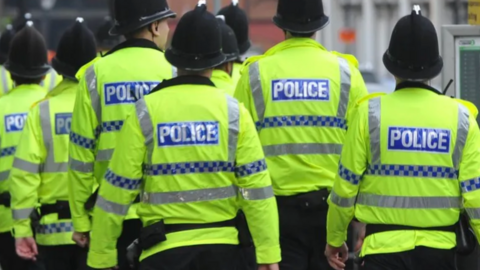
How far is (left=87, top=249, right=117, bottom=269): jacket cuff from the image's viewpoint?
621cm

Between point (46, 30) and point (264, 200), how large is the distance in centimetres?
1975

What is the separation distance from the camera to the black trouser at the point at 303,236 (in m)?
7.50

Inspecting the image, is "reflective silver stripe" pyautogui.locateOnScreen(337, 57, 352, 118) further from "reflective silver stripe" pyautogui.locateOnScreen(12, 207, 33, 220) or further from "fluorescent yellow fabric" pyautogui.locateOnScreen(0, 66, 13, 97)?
"fluorescent yellow fabric" pyautogui.locateOnScreen(0, 66, 13, 97)

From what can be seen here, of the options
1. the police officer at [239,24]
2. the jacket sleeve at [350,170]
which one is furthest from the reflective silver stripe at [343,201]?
the police officer at [239,24]

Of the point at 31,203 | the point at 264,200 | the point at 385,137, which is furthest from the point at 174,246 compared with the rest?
the point at 31,203

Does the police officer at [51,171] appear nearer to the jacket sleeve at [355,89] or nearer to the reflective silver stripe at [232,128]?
the jacket sleeve at [355,89]

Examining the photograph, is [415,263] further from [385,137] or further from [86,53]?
[86,53]

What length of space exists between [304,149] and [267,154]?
0.22m

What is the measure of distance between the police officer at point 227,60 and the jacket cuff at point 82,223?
2043mm

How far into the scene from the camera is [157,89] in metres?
6.21

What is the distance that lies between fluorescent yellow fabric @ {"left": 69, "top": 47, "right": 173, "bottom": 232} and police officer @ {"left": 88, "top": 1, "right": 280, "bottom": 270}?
94 centimetres

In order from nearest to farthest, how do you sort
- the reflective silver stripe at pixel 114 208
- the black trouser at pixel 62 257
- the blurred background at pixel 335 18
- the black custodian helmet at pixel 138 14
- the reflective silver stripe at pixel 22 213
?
1. the reflective silver stripe at pixel 114 208
2. the black custodian helmet at pixel 138 14
3. the black trouser at pixel 62 257
4. the reflective silver stripe at pixel 22 213
5. the blurred background at pixel 335 18

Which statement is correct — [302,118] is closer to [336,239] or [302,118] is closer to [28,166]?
[336,239]

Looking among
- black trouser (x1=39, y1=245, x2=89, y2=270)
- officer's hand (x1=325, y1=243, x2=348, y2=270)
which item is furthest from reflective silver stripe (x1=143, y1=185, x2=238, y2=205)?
black trouser (x1=39, y1=245, x2=89, y2=270)
